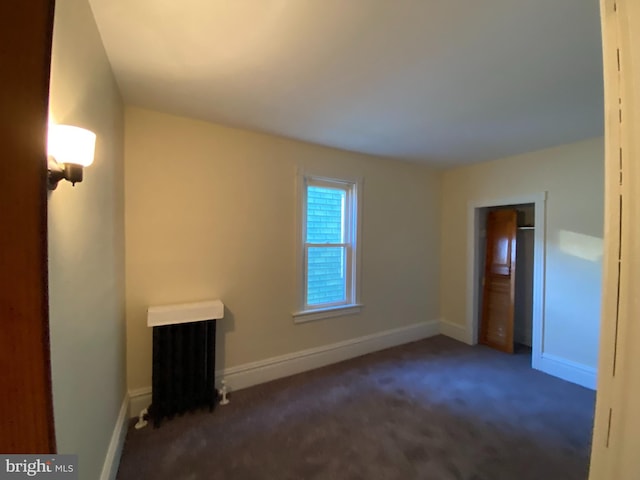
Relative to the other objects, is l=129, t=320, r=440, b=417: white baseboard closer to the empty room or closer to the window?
the empty room

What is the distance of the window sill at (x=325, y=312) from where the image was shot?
10.0 ft

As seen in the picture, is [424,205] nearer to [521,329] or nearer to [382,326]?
[382,326]

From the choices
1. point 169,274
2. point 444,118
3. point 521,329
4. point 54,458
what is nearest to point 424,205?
point 444,118

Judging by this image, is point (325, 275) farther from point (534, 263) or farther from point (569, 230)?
point (569, 230)

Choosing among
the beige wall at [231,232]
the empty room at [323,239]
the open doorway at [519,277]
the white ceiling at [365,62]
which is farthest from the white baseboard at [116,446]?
the open doorway at [519,277]

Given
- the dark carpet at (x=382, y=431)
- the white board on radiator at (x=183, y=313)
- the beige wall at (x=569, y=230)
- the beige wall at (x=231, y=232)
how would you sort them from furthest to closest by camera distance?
1. the beige wall at (x=569, y=230)
2. the beige wall at (x=231, y=232)
3. the white board on radiator at (x=183, y=313)
4. the dark carpet at (x=382, y=431)

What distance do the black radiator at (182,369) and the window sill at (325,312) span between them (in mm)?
960

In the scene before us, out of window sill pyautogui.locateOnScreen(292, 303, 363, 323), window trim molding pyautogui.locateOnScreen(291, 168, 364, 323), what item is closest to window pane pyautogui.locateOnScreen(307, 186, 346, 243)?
window trim molding pyautogui.locateOnScreen(291, 168, 364, 323)

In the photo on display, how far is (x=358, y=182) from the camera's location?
135 inches

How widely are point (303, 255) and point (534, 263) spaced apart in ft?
8.96

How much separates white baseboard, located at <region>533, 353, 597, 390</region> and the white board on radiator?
138 inches

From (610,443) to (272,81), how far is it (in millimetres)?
2167

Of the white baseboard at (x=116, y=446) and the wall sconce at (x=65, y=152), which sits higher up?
the wall sconce at (x=65, y=152)

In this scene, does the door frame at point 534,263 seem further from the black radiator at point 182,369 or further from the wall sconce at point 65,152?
the wall sconce at point 65,152
